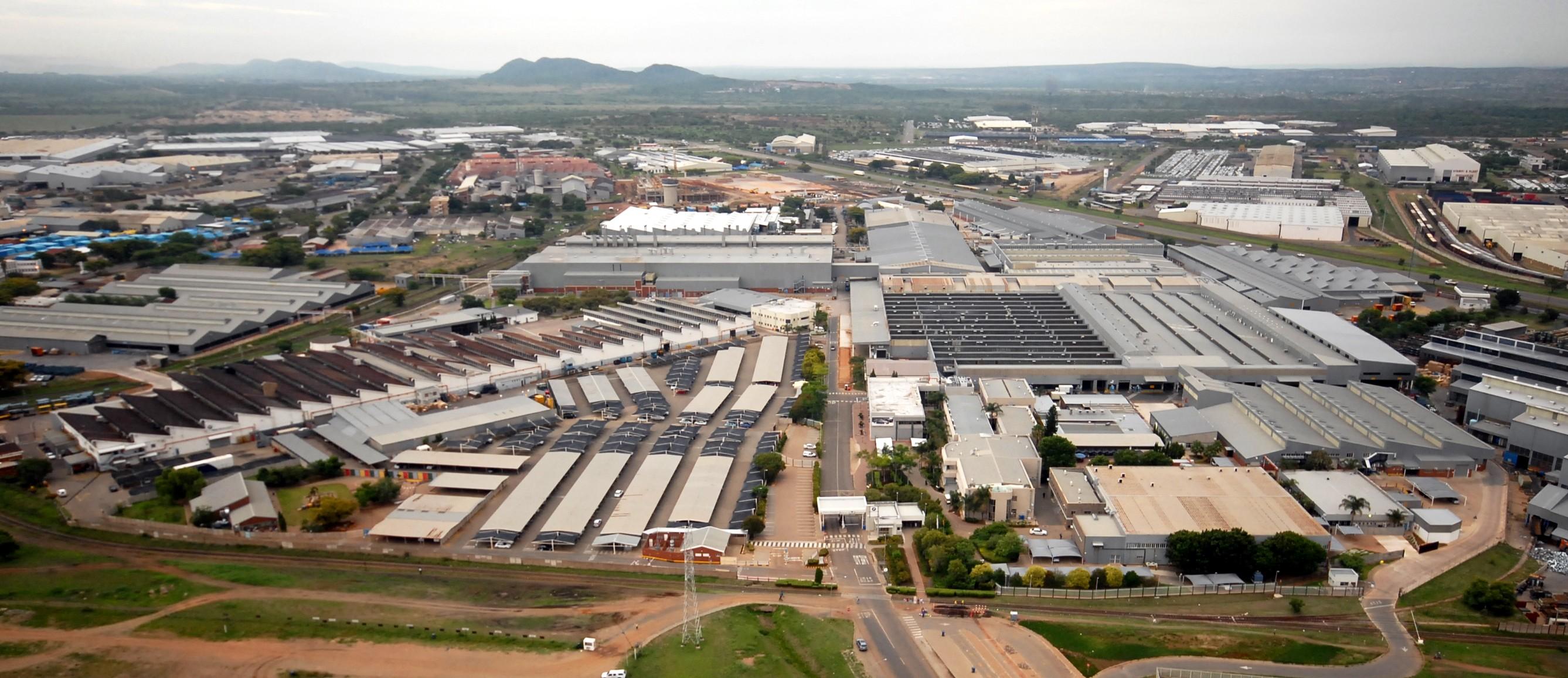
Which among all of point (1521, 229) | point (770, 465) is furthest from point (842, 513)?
point (1521, 229)

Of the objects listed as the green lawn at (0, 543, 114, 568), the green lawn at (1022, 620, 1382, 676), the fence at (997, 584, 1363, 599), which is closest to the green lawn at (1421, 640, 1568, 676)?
the green lawn at (1022, 620, 1382, 676)

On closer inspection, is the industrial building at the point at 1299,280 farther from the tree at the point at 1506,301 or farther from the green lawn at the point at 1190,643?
the green lawn at the point at 1190,643

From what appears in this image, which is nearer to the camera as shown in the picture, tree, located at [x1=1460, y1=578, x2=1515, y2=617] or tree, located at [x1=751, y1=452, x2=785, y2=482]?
tree, located at [x1=1460, y1=578, x2=1515, y2=617]

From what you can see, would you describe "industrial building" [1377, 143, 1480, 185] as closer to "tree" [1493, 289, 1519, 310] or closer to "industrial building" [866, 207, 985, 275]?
"tree" [1493, 289, 1519, 310]

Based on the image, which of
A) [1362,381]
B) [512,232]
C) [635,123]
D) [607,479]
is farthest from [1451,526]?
[635,123]

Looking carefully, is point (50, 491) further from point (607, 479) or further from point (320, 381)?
point (607, 479)

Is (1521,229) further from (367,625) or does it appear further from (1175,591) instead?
(367,625)
